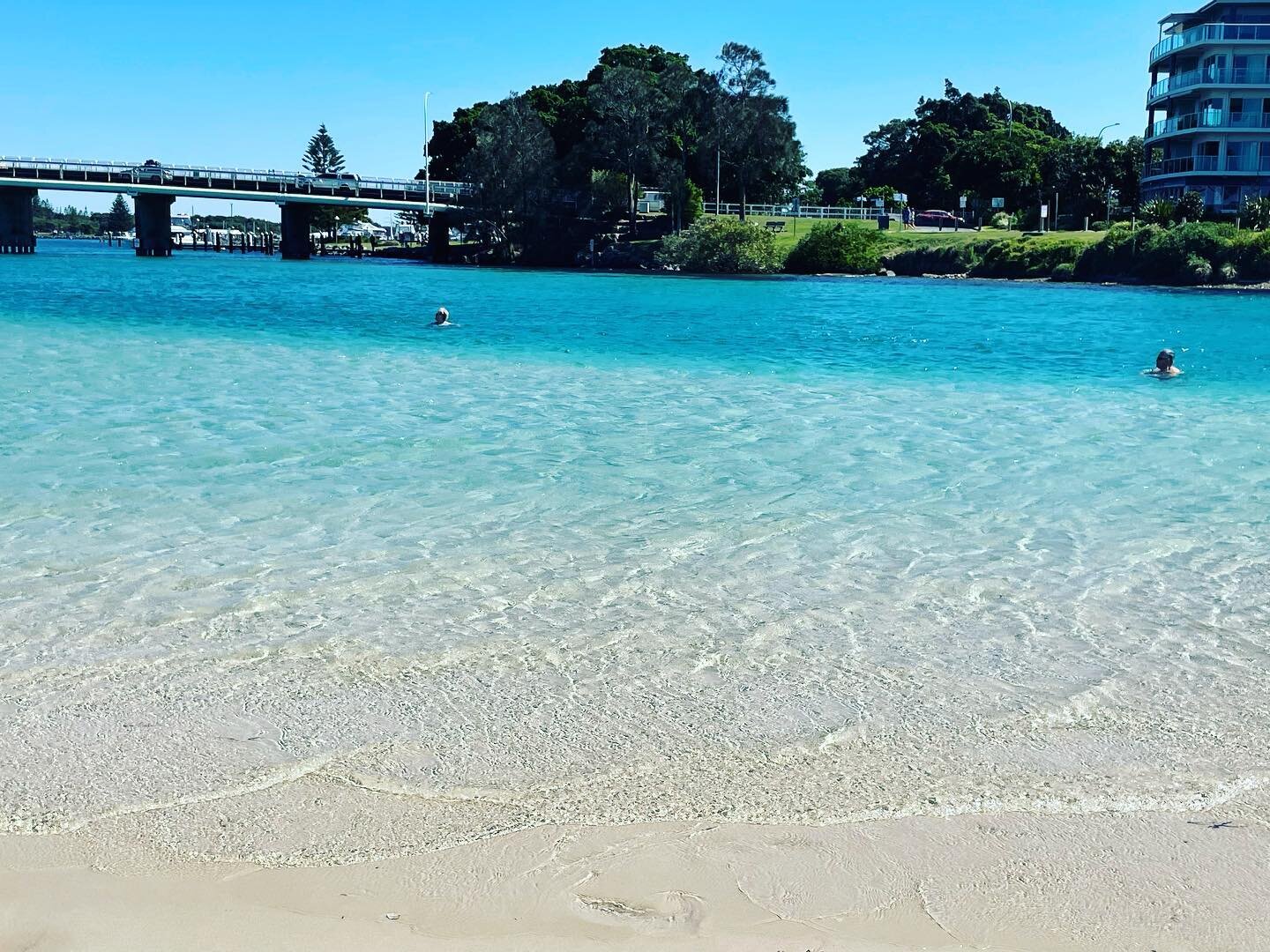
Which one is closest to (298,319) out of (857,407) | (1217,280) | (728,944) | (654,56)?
(857,407)

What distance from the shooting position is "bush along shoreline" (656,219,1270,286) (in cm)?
6250

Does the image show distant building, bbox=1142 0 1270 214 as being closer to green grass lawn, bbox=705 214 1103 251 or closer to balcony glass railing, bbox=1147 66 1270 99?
balcony glass railing, bbox=1147 66 1270 99

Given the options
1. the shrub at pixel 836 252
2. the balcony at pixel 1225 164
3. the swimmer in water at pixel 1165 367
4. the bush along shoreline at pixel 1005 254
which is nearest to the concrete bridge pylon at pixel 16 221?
the bush along shoreline at pixel 1005 254

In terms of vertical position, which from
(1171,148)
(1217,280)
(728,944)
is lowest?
(728,944)

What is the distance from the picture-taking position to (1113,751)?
17.7 feet

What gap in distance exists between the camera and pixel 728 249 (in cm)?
8044

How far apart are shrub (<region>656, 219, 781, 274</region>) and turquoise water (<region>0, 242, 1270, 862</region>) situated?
6241 centimetres

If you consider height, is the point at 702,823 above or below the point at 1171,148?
below

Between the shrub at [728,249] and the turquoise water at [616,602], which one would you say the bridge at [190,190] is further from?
the turquoise water at [616,602]

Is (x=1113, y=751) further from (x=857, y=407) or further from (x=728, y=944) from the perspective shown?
(x=857, y=407)

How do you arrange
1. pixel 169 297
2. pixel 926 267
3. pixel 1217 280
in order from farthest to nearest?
pixel 926 267
pixel 1217 280
pixel 169 297

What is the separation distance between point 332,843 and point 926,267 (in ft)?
257

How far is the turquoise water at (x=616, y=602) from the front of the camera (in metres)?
5.06

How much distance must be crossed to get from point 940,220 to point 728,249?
75.9 ft
